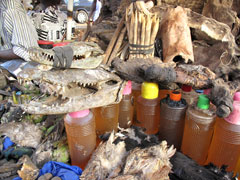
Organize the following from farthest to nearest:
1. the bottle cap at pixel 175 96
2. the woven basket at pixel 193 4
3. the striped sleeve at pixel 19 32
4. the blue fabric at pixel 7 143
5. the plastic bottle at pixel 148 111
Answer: the striped sleeve at pixel 19 32
the woven basket at pixel 193 4
the blue fabric at pixel 7 143
the plastic bottle at pixel 148 111
the bottle cap at pixel 175 96

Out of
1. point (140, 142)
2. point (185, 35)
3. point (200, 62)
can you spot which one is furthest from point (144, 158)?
point (200, 62)

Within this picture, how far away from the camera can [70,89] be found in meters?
1.26

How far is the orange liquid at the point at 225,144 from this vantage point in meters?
1.18

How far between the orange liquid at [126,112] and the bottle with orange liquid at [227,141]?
75 cm

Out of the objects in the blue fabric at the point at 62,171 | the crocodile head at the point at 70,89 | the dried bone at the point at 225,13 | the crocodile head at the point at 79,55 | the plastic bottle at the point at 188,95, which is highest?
the dried bone at the point at 225,13

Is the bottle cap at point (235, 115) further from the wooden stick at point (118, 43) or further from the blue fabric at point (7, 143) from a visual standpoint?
the blue fabric at point (7, 143)

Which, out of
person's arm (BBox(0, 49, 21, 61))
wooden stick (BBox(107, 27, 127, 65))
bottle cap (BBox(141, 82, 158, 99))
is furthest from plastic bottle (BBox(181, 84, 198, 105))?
person's arm (BBox(0, 49, 21, 61))

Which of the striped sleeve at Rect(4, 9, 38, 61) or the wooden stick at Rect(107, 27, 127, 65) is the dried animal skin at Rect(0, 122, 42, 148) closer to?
the wooden stick at Rect(107, 27, 127, 65)

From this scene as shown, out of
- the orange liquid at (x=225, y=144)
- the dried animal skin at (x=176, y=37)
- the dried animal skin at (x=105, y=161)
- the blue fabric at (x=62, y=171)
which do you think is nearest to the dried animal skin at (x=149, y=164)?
the dried animal skin at (x=105, y=161)

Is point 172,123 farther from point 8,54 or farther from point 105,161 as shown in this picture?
point 8,54

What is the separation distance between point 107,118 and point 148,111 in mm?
399

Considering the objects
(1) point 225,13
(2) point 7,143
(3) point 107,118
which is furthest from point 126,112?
(1) point 225,13

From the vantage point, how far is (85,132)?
1.32 meters

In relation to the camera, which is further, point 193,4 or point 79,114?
point 193,4
